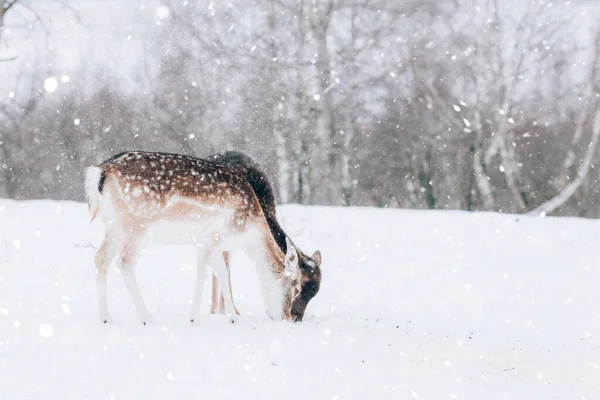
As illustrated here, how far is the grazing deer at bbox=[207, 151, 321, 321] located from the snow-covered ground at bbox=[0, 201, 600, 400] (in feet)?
1.02

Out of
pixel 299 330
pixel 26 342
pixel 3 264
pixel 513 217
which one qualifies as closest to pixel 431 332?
pixel 299 330

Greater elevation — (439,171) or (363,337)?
(363,337)

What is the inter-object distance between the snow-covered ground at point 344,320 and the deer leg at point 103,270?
149mm

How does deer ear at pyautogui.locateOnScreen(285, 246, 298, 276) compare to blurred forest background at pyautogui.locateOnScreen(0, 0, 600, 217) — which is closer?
deer ear at pyautogui.locateOnScreen(285, 246, 298, 276)

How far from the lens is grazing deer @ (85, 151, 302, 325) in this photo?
719cm

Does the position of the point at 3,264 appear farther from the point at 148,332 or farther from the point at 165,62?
the point at 165,62

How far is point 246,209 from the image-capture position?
7.83 metres

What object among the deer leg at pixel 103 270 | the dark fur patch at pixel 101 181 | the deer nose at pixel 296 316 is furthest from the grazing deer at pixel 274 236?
the dark fur patch at pixel 101 181

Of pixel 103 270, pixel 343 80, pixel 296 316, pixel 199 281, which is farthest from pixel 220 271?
pixel 343 80

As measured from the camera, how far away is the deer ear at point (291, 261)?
757cm

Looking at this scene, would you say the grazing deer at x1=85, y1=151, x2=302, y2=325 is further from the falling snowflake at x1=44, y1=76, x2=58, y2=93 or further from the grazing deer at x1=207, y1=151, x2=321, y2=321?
the falling snowflake at x1=44, y1=76, x2=58, y2=93

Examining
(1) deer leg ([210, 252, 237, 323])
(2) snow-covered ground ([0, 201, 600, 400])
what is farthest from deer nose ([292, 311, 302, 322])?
(1) deer leg ([210, 252, 237, 323])

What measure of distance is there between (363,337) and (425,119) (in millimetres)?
24376

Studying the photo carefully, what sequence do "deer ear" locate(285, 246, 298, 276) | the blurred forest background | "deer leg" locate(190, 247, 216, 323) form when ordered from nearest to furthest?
"deer leg" locate(190, 247, 216, 323)
"deer ear" locate(285, 246, 298, 276)
the blurred forest background
